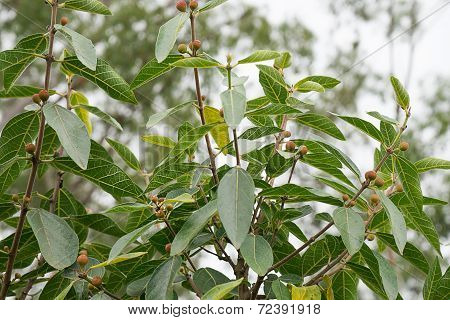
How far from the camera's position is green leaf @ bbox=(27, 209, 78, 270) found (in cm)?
125

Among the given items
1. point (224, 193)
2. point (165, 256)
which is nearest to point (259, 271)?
point (224, 193)

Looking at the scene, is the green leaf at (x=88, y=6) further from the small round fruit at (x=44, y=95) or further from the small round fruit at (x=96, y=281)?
the small round fruit at (x=96, y=281)

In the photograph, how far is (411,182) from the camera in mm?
1245

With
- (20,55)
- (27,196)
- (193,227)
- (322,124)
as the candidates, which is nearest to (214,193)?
(193,227)

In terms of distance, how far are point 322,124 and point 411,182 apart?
0.20 metres

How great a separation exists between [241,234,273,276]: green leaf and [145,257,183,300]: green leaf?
5.1 inches

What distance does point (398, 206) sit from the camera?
130cm

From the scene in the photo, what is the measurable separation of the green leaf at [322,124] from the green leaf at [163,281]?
14.7 inches

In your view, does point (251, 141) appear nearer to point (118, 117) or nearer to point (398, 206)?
point (398, 206)

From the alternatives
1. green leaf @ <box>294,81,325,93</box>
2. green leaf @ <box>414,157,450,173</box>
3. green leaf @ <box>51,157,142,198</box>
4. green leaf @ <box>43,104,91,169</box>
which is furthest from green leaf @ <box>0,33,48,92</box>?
green leaf @ <box>414,157,450,173</box>

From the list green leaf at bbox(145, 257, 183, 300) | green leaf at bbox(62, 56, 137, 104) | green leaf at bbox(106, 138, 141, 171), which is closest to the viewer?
green leaf at bbox(145, 257, 183, 300)

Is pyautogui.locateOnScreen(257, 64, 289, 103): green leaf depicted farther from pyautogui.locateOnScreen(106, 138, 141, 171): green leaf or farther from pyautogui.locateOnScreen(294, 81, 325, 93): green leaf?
pyautogui.locateOnScreen(106, 138, 141, 171): green leaf

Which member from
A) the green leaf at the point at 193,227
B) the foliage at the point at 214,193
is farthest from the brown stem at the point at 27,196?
the green leaf at the point at 193,227
